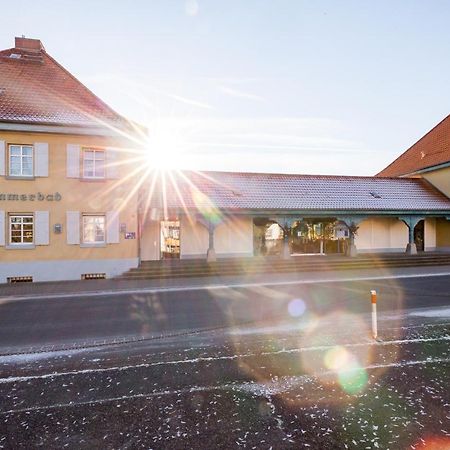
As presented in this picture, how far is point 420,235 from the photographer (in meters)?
24.2

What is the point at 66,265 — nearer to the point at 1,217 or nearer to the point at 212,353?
the point at 1,217

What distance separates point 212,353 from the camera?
6414mm

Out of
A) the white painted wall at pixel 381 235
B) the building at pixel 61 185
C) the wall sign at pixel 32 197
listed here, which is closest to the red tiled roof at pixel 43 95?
the building at pixel 61 185

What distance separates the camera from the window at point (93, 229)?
53.3 feet

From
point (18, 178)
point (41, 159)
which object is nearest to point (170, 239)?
point (41, 159)

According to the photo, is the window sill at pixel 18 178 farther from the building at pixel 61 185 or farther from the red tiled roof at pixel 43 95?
the red tiled roof at pixel 43 95

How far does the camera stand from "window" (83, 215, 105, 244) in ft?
53.3

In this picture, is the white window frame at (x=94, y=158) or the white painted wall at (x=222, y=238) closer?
the white window frame at (x=94, y=158)

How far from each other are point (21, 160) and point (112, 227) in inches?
194

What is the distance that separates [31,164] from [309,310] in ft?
44.4

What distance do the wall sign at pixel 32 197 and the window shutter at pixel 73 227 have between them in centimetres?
85

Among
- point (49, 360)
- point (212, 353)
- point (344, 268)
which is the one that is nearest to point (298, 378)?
point (212, 353)

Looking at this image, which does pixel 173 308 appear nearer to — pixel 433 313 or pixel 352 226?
pixel 433 313

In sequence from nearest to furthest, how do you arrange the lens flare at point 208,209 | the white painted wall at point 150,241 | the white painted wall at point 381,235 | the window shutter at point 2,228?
the window shutter at point 2,228, the lens flare at point 208,209, the white painted wall at point 150,241, the white painted wall at point 381,235
